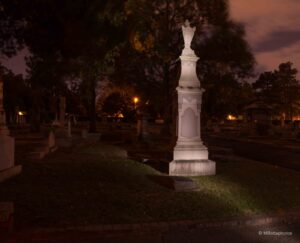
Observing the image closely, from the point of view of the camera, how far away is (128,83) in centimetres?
3512

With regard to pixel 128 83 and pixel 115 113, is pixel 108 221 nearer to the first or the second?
pixel 128 83

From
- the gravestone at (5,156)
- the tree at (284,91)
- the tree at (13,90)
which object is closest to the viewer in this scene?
the gravestone at (5,156)

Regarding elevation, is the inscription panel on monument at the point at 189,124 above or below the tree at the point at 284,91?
below

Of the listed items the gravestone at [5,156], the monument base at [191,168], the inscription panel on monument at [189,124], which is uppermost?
the inscription panel on monument at [189,124]

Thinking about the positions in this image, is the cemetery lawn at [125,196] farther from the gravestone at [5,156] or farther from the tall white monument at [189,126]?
the tall white monument at [189,126]

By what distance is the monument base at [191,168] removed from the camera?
43.7 feet

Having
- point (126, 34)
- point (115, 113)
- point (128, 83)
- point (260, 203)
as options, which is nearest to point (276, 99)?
point (115, 113)

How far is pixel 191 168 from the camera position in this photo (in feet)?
44.1

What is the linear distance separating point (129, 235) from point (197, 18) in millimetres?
26048

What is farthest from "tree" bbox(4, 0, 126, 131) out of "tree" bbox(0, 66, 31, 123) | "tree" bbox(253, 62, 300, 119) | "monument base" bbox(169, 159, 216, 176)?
"tree" bbox(253, 62, 300, 119)

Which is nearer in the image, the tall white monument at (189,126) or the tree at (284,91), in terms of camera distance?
the tall white monument at (189,126)

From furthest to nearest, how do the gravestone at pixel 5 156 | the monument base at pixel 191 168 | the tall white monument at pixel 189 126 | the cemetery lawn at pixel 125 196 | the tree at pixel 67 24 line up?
1. the tall white monument at pixel 189 126
2. the monument base at pixel 191 168
3. the tree at pixel 67 24
4. the gravestone at pixel 5 156
5. the cemetery lawn at pixel 125 196

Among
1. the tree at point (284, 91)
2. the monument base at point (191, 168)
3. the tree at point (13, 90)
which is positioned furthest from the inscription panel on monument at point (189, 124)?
the tree at point (284, 91)

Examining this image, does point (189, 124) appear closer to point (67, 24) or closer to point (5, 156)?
point (67, 24)
